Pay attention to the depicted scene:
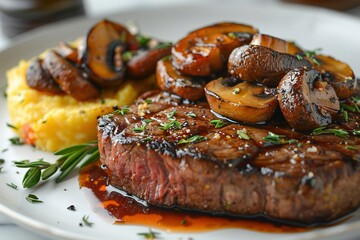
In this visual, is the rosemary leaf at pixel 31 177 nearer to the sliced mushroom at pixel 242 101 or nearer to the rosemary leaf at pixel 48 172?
the rosemary leaf at pixel 48 172

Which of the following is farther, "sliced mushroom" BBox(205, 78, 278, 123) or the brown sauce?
"sliced mushroom" BBox(205, 78, 278, 123)

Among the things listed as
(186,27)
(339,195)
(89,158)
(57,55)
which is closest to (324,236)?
(339,195)

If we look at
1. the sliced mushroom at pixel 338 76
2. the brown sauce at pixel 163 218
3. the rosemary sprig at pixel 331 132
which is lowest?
the brown sauce at pixel 163 218

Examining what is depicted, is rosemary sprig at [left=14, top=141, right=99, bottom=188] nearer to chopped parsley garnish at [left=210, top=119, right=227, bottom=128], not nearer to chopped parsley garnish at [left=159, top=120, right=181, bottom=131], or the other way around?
chopped parsley garnish at [left=159, top=120, right=181, bottom=131]

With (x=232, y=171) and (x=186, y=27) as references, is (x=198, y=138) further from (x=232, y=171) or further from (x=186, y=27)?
(x=186, y=27)

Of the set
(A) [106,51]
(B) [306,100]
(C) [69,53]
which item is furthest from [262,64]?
(C) [69,53]

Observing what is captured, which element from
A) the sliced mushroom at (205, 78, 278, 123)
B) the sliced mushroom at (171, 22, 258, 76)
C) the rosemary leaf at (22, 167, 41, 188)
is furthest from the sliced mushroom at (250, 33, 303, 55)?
the rosemary leaf at (22, 167, 41, 188)

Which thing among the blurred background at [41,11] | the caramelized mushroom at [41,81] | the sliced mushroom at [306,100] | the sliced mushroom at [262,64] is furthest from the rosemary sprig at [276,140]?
the blurred background at [41,11]
